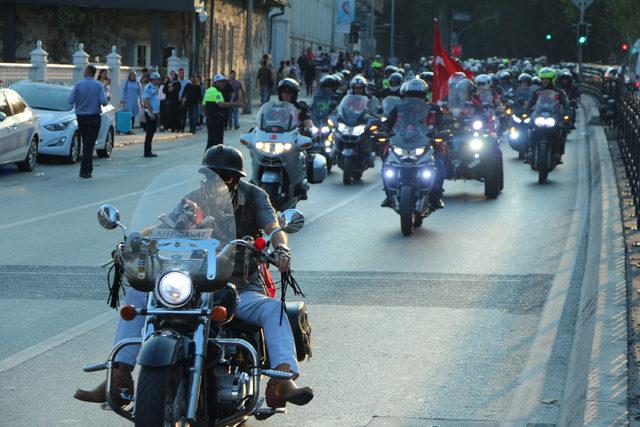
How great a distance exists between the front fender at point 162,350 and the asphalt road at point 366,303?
4.82ft

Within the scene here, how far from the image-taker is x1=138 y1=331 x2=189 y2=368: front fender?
5.58 m

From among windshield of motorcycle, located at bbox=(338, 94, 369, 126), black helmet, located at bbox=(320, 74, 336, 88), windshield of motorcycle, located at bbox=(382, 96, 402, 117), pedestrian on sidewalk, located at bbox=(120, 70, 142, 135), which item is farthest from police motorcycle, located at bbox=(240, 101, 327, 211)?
pedestrian on sidewalk, located at bbox=(120, 70, 142, 135)

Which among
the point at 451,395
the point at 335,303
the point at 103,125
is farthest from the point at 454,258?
the point at 103,125

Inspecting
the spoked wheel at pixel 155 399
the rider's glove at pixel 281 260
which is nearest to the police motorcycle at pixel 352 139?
the rider's glove at pixel 281 260

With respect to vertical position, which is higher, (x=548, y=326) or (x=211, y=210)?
(x=211, y=210)

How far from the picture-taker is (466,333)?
9766 mm

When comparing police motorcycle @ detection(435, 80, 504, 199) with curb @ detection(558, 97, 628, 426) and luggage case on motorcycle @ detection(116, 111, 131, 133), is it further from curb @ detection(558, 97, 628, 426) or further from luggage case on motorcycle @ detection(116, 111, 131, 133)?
luggage case on motorcycle @ detection(116, 111, 131, 133)

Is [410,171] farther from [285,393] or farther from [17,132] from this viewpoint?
[285,393]

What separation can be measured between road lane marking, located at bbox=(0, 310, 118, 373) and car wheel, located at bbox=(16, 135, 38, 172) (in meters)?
14.2

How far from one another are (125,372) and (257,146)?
35.9 feet

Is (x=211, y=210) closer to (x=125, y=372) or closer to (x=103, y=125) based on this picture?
(x=125, y=372)

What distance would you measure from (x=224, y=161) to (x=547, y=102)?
17995 millimetres

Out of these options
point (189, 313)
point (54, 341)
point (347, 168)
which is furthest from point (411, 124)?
point (189, 313)

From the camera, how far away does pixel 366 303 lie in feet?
36.1
